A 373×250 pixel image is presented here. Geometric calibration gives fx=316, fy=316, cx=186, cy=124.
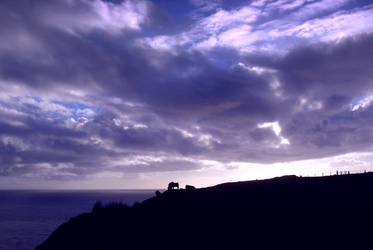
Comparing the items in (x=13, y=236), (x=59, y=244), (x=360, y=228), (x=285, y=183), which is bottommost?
(x=13, y=236)

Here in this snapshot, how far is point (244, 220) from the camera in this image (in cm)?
2625

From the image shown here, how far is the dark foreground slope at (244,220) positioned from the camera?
22234 mm

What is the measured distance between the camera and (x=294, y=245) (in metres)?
21.2

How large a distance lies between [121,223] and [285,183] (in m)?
17.8

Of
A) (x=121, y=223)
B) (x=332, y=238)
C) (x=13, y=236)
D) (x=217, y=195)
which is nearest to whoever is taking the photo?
(x=332, y=238)

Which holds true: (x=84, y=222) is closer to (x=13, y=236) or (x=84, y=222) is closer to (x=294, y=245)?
(x=294, y=245)

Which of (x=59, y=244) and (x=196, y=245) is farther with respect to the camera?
(x=59, y=244)

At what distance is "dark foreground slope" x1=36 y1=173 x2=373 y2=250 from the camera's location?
22234mm

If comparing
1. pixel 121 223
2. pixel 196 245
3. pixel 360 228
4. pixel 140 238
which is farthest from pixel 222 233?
pixel 121 223

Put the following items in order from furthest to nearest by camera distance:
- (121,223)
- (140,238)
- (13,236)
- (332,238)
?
(13,236) → (121,223) → (140,238) → (332,238)

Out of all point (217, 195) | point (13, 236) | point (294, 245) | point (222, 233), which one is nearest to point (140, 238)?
point (222, 233)

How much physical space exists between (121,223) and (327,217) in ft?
64.0

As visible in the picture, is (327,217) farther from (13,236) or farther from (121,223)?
(13,236)

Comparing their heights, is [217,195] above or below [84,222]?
above
